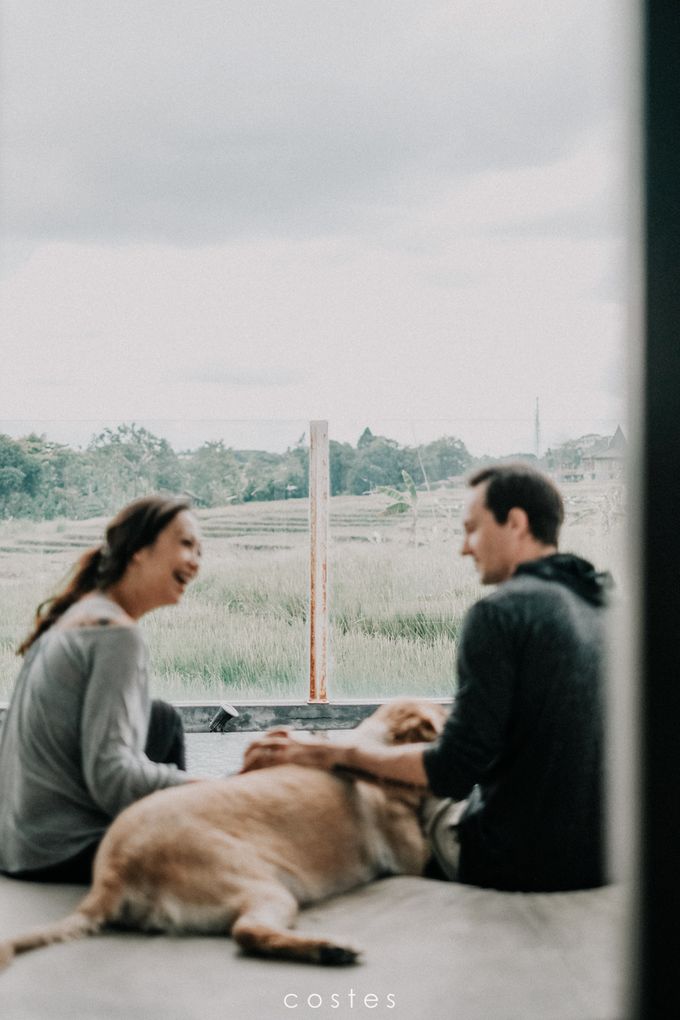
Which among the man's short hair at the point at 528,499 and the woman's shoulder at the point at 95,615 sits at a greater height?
the man's short hair at the point at 528,499

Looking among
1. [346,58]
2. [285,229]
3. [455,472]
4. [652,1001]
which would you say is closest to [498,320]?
[455,472]

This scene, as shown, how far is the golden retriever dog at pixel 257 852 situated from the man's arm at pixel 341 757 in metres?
0.01

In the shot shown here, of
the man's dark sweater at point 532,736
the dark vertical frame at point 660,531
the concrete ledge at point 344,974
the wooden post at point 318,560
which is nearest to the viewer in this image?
the dark vertical frame at point 660,531

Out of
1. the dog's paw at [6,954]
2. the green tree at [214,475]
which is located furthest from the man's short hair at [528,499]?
the dog's paw at [6,954]

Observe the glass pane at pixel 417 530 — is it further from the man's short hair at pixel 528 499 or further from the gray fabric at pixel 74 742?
the gray fabric at pixel 74 742

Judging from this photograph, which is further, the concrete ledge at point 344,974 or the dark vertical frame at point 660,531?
the concrete ledge at point 344,974

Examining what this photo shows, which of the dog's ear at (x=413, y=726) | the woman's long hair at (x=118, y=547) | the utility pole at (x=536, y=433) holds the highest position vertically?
the utility pole at (x=536, y=433)

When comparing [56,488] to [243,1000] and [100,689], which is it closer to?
[100,689]

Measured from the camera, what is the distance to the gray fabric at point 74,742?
4.76ft

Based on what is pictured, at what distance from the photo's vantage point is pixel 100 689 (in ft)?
4.85

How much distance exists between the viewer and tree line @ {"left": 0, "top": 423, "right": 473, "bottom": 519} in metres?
1.53

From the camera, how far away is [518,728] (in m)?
1.50

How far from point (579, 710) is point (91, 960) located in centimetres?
80

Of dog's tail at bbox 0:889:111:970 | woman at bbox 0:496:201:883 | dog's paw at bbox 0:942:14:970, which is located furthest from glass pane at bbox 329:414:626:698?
dog's paw at bbox 0:942:14:970
